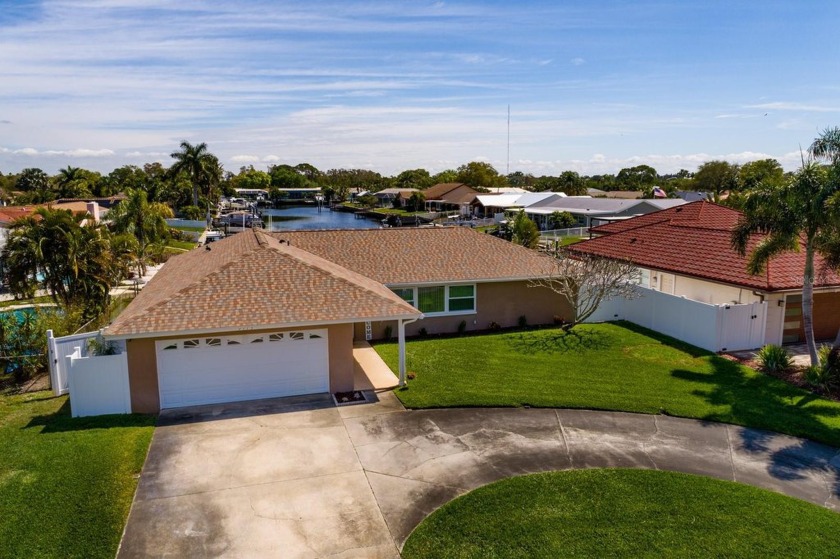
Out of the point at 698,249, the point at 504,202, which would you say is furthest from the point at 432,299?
the point at 504,202

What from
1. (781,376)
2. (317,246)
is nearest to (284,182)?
(317,246)

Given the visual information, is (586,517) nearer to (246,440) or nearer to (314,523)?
(314,523)

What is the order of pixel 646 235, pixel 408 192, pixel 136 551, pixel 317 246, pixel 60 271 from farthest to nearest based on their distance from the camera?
1. pixel 408 192
2. pixel 646 235
3. pixel 317 246
4. pixel 60 271
5. pixel 136 551

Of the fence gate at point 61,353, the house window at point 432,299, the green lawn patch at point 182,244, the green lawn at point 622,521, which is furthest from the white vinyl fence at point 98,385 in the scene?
the green lawn patch at point 182,244

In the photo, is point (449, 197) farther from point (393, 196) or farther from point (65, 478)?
point (65, 478)

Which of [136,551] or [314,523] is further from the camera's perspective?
[314,523]

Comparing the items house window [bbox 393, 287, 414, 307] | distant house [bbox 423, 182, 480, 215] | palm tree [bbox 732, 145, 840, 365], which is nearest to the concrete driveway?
palm tree [bbox 732, 145, 840, 365]

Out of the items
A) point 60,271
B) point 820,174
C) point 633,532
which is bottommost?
point 633,532
